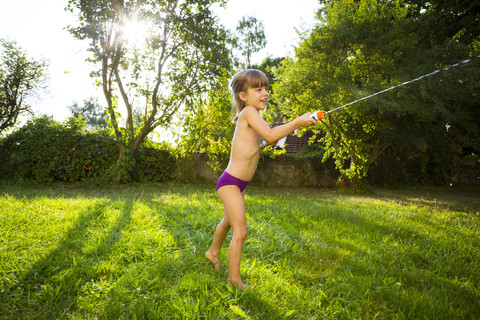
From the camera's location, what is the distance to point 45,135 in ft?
26.5

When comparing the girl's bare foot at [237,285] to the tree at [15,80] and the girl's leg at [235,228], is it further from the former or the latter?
the tree at [15,80]

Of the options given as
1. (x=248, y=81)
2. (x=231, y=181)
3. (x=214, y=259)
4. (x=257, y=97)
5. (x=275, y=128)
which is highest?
(x=248, y=81)

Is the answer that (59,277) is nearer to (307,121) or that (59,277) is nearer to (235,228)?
(235,228)

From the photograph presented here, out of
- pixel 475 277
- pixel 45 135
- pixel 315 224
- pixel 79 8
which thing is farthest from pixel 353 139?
pixel 45 135

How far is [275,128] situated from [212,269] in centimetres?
132

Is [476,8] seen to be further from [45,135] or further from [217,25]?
[45,135]

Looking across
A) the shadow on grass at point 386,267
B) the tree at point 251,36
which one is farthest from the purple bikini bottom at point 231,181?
the tree at point 251,36

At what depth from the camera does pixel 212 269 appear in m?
2.41

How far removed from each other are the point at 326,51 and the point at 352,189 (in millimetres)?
4328

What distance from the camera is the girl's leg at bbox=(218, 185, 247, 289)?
79.8 inches

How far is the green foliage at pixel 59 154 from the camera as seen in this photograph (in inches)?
311

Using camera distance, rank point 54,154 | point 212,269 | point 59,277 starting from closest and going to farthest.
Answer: point 59,277 < point 212,269 < point 54,154

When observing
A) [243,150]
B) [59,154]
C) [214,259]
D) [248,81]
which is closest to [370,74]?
[248,81]

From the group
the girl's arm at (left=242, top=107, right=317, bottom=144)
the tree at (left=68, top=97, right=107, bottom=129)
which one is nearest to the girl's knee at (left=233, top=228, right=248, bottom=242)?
the girl's arm at (left=242, top=107, right=317, bottom=144)
